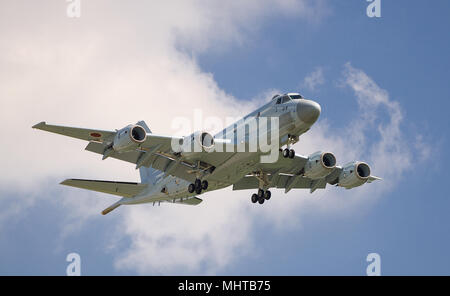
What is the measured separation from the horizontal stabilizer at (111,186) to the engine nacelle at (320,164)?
1308cm

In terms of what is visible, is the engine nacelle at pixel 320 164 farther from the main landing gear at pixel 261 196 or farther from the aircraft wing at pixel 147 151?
the aircraft wing at pixel 147 151

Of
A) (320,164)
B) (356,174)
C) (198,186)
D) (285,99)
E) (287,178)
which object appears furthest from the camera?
(287,178)

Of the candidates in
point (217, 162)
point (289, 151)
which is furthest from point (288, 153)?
point (217, 162)

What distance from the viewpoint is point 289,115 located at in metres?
41.2

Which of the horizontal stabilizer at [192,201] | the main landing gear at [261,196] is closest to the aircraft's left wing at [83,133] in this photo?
the main landing gear at [261,196]

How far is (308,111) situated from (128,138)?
36.5ft

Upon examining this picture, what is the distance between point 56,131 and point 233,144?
36.8 ft

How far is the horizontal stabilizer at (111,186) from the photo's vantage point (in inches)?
1893

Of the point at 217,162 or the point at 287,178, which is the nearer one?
the point at 217,162

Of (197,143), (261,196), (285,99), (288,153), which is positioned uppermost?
(285,99)

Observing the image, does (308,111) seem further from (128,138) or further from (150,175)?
(150,175)

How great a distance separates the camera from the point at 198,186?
44594 mm

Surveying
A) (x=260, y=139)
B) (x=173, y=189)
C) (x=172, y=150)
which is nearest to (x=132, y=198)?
(x=173, y=189)

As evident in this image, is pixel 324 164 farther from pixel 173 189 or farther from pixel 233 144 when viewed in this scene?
pixel 173 189
